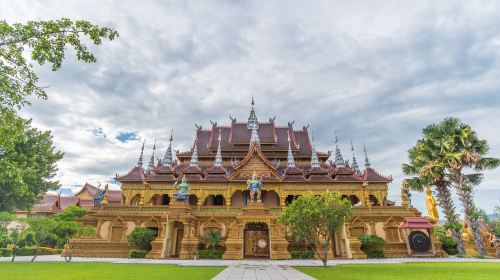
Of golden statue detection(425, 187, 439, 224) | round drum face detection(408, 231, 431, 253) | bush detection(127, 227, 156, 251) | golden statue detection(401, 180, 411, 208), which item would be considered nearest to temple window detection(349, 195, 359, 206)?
golden statue detection(401, 180, 411, 208)

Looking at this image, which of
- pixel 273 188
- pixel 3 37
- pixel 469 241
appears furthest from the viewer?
pixel 273 188

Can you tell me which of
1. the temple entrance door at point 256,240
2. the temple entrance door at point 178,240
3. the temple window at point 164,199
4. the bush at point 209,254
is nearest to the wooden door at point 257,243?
the temple entrance door at point 256,240

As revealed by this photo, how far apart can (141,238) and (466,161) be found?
2552 centimetres

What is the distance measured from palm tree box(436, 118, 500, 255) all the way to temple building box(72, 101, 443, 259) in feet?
10.3

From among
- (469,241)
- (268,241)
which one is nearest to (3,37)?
(268,241)

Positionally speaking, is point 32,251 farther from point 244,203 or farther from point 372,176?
point 372,176

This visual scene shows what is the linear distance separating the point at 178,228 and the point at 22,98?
1554 cm

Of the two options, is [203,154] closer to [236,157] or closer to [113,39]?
[236,157]

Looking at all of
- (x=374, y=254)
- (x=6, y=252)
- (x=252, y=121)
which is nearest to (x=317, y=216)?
(x=374, y=254)

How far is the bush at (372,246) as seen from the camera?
19531 millimetres

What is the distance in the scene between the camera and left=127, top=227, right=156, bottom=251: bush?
62.6ft

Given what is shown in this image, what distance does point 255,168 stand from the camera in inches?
1037

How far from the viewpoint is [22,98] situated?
7117 millimetres

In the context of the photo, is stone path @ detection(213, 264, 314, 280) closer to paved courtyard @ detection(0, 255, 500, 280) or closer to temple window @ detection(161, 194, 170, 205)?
paved courtyard @ detection(0, 255, 500, 280)
